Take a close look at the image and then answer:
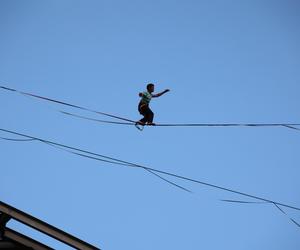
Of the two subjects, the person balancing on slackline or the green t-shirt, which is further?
the green t-shirt

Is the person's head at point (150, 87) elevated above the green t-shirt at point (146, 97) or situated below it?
above

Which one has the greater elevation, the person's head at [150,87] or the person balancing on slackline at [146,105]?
the person's head at [150,87]

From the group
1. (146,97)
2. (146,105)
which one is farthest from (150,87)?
(146,105)

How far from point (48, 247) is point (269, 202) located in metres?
5.11

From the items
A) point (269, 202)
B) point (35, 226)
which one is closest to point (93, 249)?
point (35, 226)

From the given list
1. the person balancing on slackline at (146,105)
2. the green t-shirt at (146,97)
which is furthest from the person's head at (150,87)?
the green t-shirt at (146,97)

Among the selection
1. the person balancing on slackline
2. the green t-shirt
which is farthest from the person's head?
the green t-shirt

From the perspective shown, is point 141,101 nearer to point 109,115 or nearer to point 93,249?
point 109,115

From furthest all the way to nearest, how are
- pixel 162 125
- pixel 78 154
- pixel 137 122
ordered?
pixel 137 122 < pixel 162 125 < pixel 78 154

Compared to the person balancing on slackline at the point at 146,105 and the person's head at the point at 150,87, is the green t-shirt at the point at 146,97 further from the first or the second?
the person's head at the point at 150,87

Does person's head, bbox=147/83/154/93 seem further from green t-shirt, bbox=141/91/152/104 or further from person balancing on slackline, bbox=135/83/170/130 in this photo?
green t-shirt, bbox=141/91/152/104

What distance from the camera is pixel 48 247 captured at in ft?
24.9

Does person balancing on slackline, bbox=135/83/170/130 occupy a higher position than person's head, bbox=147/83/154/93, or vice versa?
person's head, bbox=147/83/154/93

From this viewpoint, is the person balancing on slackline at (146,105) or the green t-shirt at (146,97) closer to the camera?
the person balancing on slackline at (146,105)
